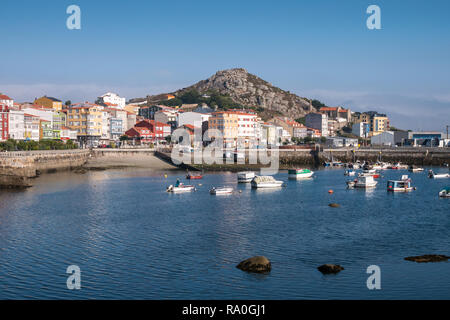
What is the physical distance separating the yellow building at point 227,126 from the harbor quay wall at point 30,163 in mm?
47904

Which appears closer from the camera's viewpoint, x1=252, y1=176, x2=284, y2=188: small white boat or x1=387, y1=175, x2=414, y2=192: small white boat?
x1=387, y1=175, x2=414, y2=192: small white boat

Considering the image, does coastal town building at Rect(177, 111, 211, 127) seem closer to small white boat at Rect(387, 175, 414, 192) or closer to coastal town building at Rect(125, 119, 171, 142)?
coastal town building at Rect(125, 119, 171, 142)

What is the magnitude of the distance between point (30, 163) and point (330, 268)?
72.2 m

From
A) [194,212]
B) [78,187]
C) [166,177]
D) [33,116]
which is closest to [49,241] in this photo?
[194,212]

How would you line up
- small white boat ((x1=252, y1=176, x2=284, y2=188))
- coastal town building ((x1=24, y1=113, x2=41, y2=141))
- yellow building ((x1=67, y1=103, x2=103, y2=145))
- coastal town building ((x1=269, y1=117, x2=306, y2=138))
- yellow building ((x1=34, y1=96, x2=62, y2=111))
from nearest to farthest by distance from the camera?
small white boat ((x1=252, y1=176, x2=284, y2=188)) < coastal town building ((x1=24, y1=113, x2=41, y2=141)) < yellow building ((x1=67, y1=103, x2=103, y2=145)) < yellow building ((x1=34, y1=96, x2=62, y2=111)) < coastal town building ((x1=269, y1=117, x2=306, y2=138))

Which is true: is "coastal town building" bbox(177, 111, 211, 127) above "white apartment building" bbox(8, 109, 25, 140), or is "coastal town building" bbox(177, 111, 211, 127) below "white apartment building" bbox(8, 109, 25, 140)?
above

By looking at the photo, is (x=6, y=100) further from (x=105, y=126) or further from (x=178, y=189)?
(x=178, y=189)

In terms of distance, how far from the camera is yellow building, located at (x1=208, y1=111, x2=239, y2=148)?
500 ft

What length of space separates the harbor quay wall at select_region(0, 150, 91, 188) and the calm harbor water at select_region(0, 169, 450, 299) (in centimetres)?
726

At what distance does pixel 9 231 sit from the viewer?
3909cm

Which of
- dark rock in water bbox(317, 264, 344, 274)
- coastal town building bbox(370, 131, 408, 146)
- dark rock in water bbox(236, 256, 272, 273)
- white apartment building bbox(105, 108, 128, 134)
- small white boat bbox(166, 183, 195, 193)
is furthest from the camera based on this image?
coastal town building bbox(370, 131, 408, 146)

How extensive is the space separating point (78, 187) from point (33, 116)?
64.2m

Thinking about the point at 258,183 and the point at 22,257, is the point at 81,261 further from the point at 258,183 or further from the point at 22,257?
the point at 258,183

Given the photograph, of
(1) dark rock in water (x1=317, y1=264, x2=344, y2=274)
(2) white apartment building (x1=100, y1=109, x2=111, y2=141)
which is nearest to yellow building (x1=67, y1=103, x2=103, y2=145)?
(2) white apartment building (x1=100, y1=109, x2=111, y2=141)
